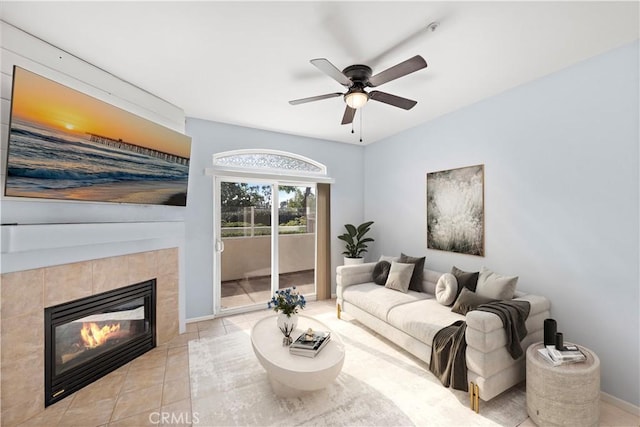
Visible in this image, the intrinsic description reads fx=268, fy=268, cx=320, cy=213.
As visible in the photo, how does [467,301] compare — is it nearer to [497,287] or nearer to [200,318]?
[497,287]

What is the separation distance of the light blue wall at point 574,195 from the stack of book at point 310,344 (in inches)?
86.4

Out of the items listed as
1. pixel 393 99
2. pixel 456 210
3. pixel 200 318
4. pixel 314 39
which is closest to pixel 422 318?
pixel 456 210

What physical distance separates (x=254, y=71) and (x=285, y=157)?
2.06 m

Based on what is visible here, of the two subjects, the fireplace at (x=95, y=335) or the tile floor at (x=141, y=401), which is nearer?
the tile floor at (x=141, y=401)

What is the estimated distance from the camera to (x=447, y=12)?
5.95 ft

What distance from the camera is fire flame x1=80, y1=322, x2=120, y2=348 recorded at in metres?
2.52

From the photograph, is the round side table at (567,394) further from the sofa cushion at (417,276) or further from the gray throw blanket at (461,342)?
the sofa cushion at (417,276)

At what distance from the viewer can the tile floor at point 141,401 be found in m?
2.02

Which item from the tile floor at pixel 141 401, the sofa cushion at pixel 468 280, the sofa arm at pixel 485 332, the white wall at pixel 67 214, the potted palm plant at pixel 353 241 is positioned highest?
the white wall at pixel 67 214

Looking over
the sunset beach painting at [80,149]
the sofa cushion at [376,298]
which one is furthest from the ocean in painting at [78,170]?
the sofa cushion at [376,298]

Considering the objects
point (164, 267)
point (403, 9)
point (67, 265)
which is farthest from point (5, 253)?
point (403, 9)

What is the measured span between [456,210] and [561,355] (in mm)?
1906

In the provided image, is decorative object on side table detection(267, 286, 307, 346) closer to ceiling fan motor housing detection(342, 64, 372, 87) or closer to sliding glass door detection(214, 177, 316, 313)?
sliding glass door detection(214, 177, 316, 313)

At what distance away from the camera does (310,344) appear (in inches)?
88.4
